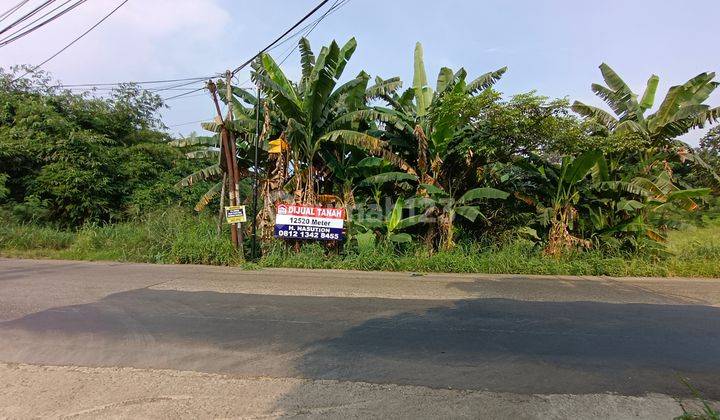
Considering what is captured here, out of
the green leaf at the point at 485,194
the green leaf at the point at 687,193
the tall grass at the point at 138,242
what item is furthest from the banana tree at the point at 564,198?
the tall grass at the point at 138,242

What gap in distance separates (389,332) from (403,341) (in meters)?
0.37

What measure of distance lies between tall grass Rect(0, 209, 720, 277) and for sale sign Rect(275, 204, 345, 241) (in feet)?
1.34

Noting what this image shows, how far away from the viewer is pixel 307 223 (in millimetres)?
11797

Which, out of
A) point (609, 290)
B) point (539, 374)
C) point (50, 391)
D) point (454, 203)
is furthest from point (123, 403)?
point (454, 203)

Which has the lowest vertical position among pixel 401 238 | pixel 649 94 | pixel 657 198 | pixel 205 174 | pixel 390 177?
pixel 401 238

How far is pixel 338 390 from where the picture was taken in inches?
147

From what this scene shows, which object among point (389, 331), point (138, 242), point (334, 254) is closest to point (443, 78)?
point (334, 254)

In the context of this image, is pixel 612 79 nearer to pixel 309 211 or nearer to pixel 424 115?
pixel 424 115

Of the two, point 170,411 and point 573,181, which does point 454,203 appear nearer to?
point 573,181

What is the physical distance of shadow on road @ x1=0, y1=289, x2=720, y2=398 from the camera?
160 inches

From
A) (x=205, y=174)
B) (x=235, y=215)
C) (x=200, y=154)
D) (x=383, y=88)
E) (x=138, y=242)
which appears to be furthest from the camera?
(x=200, y=154)

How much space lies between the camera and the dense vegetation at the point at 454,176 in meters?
10.9

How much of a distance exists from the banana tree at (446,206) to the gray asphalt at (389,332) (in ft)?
10.1

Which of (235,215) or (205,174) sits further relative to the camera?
(205,174)
